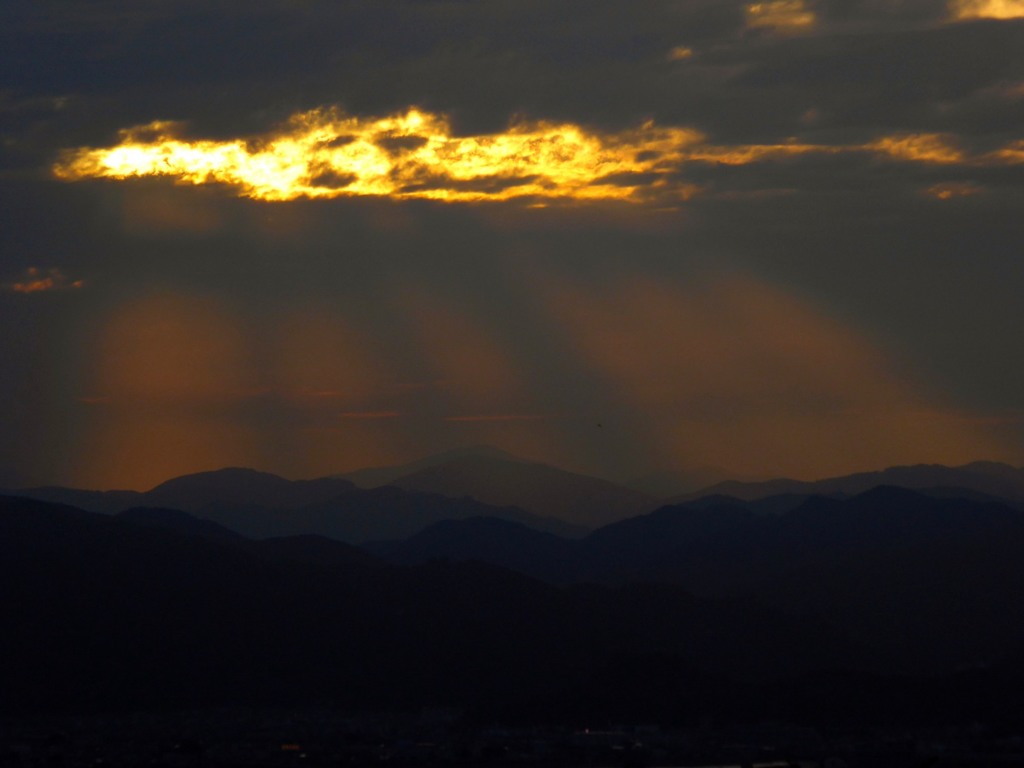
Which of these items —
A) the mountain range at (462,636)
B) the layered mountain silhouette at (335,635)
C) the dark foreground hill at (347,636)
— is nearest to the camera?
the mountain range at (462,636)

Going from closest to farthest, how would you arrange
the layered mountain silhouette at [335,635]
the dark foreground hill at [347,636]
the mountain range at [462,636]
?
1. the mountain range at [462,636]
2. the dark foreground hill at [347,636]
3. the layered mountain silhouette at [335,635]

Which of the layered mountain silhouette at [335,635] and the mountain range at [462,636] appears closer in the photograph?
the mountain range at [462,636]

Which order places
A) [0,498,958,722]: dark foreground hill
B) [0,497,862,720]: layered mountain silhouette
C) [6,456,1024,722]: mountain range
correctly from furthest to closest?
1. [0,497,862,720]: layered mountain silhouette
2. [0,498,958,722]: dark foreground hill
3. [6,456,1024,722]: mountain range

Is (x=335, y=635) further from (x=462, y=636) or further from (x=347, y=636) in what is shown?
(x=462, y=636)

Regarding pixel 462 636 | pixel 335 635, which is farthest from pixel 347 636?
pixel 462 636

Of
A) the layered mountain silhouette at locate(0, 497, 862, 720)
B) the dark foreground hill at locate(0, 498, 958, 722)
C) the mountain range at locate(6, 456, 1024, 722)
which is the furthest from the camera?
the layered mountain silhouette at locate(0, 497, 862, 720)

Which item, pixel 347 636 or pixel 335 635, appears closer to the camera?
pixel 335 635

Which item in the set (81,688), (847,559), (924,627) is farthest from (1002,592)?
(81,688)

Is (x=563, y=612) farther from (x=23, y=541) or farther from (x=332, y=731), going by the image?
(x=23, y=541)

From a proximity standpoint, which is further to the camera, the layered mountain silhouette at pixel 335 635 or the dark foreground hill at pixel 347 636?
the layered mountain silhouette at pixel 335 635

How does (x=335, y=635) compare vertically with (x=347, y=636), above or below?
above

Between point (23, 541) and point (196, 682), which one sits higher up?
point (23, 541)
